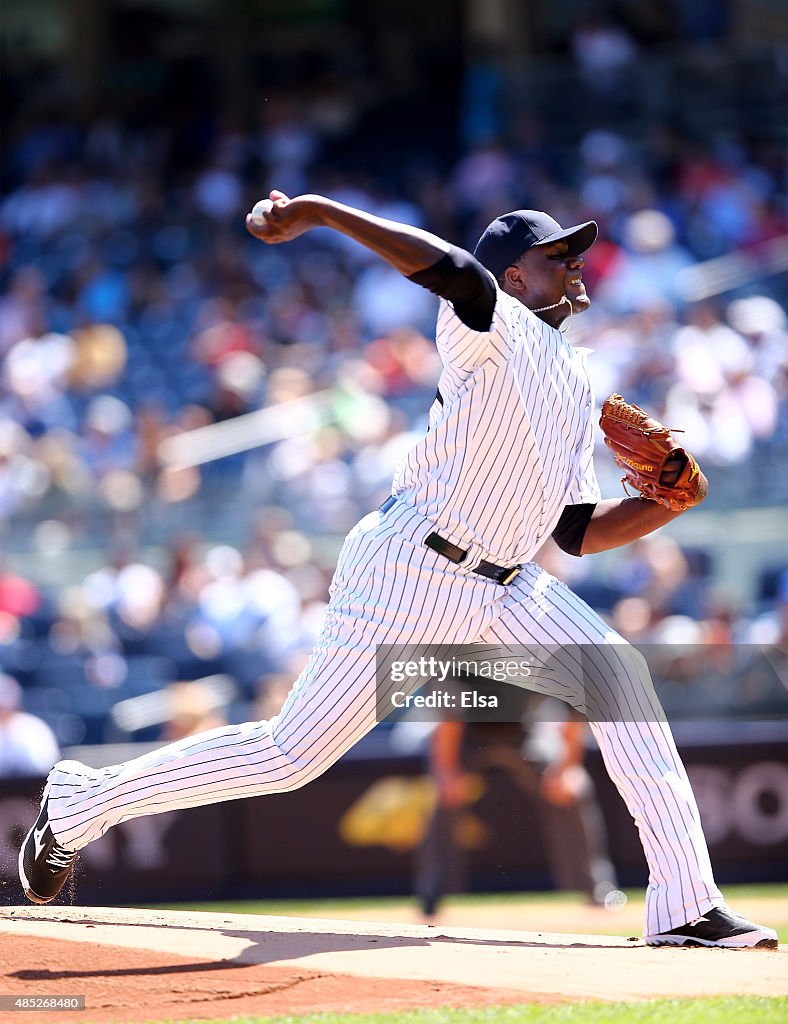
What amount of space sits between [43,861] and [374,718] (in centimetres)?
91

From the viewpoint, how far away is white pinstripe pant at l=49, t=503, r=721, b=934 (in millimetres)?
3604

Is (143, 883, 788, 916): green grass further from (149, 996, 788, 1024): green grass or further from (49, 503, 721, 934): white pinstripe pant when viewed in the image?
(149, 996, 788, 1024): green grass

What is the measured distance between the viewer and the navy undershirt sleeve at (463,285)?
3.30 metres

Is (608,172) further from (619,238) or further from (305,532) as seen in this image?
(305,532)

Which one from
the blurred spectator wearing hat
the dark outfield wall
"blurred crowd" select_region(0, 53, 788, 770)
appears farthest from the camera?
"blurred crowd" select_region(0, 53, 788, 770)

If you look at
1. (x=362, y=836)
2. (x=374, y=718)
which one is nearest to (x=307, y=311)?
(x=362, y=836)

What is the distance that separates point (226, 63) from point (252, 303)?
558cm

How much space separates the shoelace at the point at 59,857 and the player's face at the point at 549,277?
68.2 inches

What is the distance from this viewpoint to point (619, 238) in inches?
434

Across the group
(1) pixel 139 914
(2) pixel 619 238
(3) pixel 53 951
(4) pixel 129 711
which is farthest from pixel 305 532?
(3) pixel 53 951

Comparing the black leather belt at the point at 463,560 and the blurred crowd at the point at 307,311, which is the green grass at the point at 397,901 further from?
the black leather belt at the point at 463,560

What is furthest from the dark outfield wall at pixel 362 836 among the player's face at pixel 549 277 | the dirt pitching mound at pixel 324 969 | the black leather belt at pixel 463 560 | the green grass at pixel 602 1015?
the green grass at pixel 602 1015

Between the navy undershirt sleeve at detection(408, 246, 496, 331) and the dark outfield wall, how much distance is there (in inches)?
189

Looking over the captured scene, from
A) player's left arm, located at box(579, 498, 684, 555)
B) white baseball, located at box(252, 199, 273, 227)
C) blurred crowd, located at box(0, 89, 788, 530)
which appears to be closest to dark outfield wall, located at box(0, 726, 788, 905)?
blurred crowd, located at box(0, 89, 788, 530)
